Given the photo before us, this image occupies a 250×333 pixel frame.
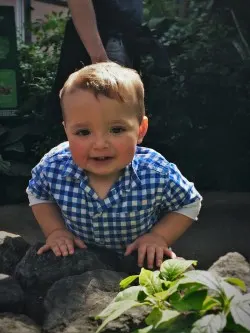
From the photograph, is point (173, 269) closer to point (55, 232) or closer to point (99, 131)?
point (99, 131)

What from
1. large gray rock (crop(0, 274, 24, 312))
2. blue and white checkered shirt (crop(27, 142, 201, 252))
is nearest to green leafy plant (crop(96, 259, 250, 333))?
large gray rock (crop(0, 274, 24, 312))

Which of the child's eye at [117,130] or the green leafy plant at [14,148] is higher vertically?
the child's eye at [117,130]

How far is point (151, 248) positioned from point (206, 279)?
0.80m

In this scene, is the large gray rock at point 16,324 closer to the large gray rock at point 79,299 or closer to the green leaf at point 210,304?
the large gray rock at point 79,299

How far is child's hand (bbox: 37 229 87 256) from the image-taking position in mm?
2343

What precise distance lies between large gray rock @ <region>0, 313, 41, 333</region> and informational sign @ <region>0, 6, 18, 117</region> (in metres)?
3.76

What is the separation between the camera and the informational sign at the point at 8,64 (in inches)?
221

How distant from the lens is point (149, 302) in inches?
69.6

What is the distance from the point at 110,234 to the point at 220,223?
1966 millimetres

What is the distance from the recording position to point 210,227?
4367mm

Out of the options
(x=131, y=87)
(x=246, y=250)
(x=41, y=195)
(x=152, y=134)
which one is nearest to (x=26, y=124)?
(x=152, y=134)

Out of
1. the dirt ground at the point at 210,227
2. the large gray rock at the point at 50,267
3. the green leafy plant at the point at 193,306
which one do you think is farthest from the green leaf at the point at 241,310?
the dirt ground at the point at 210,227

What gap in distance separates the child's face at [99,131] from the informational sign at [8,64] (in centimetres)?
327

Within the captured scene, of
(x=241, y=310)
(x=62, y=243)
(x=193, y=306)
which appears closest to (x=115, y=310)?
(x=193, y=306)
